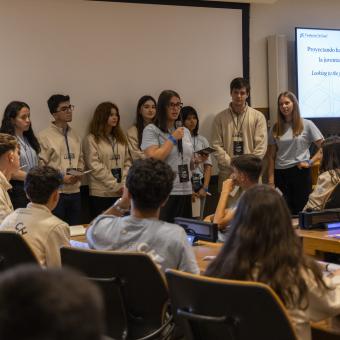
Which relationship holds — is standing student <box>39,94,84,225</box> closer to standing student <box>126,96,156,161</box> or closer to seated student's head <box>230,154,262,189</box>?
standing student <box>126,96,156,161</box>

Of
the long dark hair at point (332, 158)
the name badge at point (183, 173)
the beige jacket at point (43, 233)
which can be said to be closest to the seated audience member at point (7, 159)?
the beige jacket at point (43, 233)

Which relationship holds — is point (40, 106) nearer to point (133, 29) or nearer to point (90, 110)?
→ point (90, 110)

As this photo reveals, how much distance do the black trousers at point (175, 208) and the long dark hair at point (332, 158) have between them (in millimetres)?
1416

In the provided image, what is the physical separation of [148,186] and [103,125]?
3110 mm

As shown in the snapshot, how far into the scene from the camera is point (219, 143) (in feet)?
19.6

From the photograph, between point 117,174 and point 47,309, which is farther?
point 117,174

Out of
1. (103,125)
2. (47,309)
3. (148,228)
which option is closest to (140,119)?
(103,125)

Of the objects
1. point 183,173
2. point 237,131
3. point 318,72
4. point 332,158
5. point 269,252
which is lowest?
point 269,252

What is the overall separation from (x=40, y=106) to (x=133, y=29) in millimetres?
1249

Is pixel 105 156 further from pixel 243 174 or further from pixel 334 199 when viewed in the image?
pixel 334 199

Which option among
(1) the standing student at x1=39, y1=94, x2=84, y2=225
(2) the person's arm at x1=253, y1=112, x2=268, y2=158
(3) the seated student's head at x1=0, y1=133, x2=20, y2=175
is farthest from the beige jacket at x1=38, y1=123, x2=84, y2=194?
(2) the person's arm at x1=253, y1=112, x2=268, y2=158

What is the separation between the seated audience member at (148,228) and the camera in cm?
236

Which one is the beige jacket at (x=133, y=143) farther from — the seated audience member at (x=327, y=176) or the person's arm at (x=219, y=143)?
the seated audience member at (x=327, y=176)

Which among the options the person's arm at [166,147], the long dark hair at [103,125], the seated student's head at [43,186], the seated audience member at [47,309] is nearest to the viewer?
the seated audience member at [47,309]
